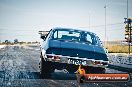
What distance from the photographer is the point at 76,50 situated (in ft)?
29.3

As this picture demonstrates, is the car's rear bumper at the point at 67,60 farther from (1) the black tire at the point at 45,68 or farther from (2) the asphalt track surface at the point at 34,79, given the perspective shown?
(2) the asphalt track surface at the point at 34,79

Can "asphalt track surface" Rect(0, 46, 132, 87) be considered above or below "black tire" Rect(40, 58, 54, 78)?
below

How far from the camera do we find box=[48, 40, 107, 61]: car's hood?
8.87m

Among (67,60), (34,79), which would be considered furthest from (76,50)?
(34,79)

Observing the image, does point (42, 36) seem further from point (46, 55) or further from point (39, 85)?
point (39, 85)

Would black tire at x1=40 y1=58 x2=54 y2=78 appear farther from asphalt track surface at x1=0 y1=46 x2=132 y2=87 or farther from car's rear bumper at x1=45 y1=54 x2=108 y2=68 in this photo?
car's rear bumper at x1=45 y1=54 x2=108 y2=68

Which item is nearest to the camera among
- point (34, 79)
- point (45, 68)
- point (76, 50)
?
point (76, 50)

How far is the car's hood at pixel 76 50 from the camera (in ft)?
29.1

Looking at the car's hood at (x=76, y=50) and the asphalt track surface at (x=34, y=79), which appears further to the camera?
the car's hood at (x=76, y=50)

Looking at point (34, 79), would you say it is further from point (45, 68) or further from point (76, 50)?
point (76, 50)

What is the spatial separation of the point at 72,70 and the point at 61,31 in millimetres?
1715

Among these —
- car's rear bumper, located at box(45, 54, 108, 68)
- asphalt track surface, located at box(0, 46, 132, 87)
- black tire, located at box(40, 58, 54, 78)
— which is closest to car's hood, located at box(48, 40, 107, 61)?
car's rear bumper, located at box(45, 54, 108, 68)

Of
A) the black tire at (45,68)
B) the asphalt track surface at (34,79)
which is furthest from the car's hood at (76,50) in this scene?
the asphalt track surface at (34,79)

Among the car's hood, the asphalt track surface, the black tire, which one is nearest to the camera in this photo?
the asphalt track surface
